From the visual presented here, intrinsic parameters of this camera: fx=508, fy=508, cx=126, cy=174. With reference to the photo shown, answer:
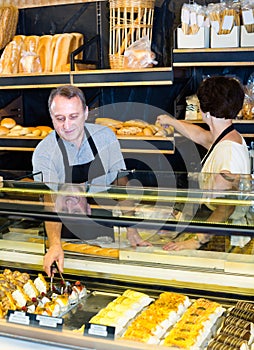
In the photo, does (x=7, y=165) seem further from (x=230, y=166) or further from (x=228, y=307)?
(x=228, y=307)

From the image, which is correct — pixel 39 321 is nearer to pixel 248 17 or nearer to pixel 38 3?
pixel 248 17

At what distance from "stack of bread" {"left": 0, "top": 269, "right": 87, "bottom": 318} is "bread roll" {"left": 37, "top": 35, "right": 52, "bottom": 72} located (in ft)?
6.71

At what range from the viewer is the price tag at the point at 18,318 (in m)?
1.59

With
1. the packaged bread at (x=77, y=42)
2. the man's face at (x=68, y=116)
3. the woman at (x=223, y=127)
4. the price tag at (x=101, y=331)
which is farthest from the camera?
the packaged bread at (x=77, y=42)

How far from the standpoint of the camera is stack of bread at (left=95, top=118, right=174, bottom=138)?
341 centimetres

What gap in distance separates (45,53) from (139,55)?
0.83m

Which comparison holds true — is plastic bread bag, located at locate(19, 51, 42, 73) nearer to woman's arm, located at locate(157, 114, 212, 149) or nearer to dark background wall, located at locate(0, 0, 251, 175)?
dark background wall, located at locate(0, 0, 251, 175)

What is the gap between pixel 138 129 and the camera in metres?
3.46

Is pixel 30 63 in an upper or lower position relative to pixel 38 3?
lower

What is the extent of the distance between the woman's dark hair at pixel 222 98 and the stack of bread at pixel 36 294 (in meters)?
1.16

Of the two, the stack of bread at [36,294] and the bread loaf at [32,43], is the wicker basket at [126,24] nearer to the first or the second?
the bread loaf at [32,43]

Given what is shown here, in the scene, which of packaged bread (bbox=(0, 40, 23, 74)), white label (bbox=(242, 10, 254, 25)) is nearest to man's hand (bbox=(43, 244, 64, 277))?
white label (bbox=(242, 10, 254, 25))

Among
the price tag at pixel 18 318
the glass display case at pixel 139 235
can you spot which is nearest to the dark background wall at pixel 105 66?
the glass display case at pixel 139 235

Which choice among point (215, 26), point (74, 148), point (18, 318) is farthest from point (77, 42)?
point (18, 318)
